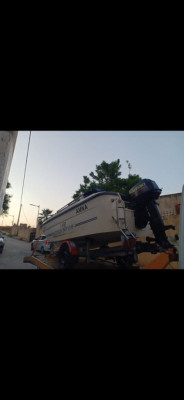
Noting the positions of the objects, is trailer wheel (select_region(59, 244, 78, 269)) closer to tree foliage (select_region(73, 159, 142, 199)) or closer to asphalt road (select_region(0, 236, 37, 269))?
asphalt road (select_region(0, 236, 37, 269))

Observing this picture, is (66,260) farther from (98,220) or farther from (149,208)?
(149,208)

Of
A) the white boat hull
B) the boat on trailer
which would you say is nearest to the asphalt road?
the white boat hull

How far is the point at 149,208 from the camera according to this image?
4027 millimetres

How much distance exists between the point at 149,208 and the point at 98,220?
1131 mm

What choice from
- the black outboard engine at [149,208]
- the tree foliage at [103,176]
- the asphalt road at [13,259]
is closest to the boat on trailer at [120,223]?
the black outboard engine at [149,208]

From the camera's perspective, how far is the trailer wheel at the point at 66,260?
4926 mm

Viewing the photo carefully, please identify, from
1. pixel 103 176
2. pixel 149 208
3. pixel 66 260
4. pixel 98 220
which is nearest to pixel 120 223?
pixel 98 220

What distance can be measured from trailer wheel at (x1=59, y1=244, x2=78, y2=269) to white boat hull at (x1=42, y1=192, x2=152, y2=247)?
37cm

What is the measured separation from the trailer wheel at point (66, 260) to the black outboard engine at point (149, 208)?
76.4 inches

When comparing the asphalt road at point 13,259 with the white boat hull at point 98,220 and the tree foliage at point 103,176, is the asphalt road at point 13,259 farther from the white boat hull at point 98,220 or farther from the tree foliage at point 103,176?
the tree foliage at point 103,176
